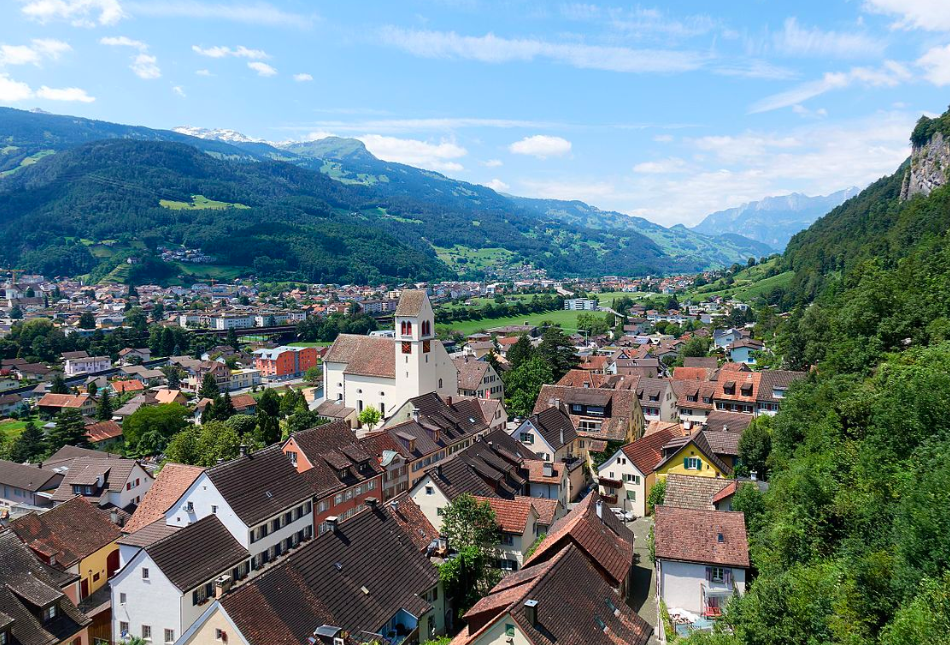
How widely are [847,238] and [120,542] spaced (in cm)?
13909

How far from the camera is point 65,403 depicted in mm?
95875

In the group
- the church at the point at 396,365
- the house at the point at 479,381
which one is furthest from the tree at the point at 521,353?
the church at the point at 396,365

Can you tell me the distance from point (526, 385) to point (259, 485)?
139 feet

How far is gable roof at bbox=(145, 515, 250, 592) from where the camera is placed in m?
25.1

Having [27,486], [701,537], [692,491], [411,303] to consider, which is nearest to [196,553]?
[701,537]

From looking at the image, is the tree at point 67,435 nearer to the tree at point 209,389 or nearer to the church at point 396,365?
the tree at point 209,389

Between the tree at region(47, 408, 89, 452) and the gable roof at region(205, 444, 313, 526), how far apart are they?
48.7 meters

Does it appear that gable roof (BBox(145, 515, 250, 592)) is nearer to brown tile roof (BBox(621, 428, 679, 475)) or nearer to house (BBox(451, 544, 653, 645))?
house (BBox(451, 544, 653, 645))

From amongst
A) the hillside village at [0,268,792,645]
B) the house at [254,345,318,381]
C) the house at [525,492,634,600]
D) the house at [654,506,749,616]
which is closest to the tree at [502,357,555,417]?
the hillside village at [0,268,792,645]

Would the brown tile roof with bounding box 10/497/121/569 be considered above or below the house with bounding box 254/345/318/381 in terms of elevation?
above

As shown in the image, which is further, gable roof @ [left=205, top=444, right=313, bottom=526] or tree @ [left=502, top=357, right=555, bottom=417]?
tree @ [left=502, top=357, right=555, bottom=417]

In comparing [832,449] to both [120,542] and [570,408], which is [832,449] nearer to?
[570,408]

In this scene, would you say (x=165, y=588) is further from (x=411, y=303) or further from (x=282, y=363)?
(x=282, y=363)

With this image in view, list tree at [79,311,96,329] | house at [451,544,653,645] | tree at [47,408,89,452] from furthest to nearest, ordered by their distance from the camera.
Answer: tree at [79,311,96,329] < tree at [47,408,89,452] < house at [451,544,653,645]
